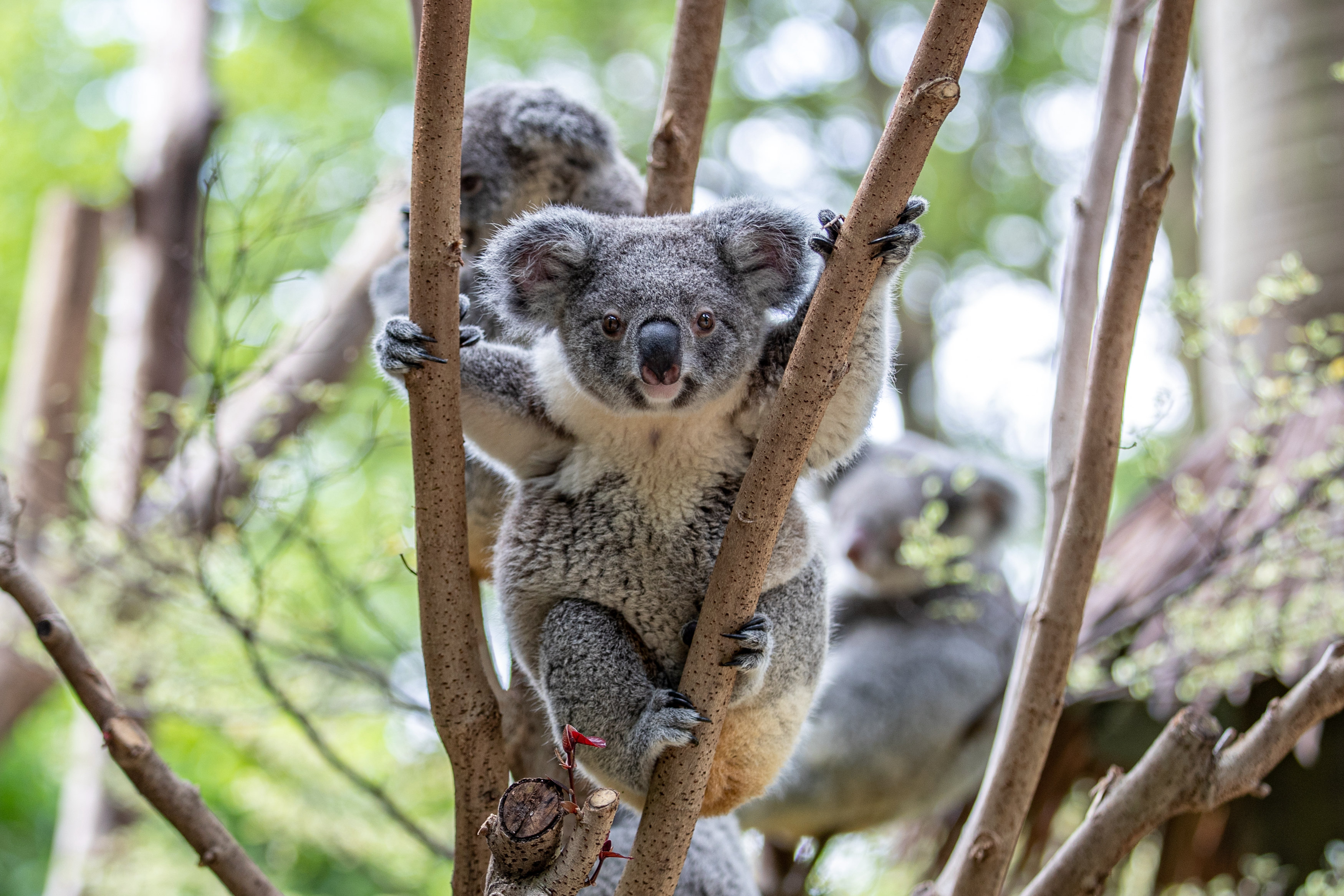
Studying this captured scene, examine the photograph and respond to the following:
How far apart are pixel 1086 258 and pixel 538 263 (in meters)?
1.24

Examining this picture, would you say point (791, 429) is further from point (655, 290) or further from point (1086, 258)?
point (1086, 258)

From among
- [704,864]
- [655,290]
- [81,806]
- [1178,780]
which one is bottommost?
[81,806]

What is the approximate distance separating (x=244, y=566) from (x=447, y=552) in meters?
1.78

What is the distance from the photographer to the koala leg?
1845 mm

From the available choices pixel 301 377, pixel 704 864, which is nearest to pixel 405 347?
pixel 704 864

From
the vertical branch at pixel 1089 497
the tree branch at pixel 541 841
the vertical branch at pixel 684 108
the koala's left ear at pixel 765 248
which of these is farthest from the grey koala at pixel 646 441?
the vertical branch at pixel 684 108

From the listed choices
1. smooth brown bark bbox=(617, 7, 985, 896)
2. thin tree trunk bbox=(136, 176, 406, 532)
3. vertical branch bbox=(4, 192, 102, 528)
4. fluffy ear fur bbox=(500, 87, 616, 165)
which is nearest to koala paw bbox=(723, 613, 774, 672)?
smooth brown bark bbox=(617, 7, 985, 896)

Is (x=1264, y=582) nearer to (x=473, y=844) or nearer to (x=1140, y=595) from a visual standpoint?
(x=1140, y=595)

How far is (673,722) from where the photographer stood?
1.76 m

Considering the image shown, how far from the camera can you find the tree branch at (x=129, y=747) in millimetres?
2053

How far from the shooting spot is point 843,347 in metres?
1.68

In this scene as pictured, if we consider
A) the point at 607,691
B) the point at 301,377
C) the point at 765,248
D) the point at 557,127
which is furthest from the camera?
the point at 301,377

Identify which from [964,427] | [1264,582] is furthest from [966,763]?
[964,427]

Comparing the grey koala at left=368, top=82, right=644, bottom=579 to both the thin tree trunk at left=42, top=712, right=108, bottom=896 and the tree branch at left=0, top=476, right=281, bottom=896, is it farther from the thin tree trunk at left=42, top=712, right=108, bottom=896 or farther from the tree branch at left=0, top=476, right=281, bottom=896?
the thin tree trunk at left=42, top=712, right=108, bottom=896
